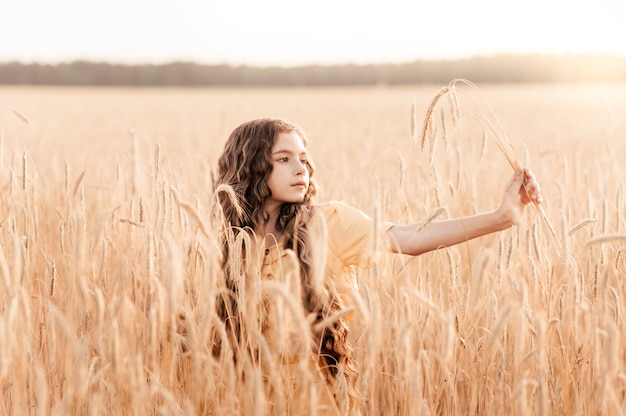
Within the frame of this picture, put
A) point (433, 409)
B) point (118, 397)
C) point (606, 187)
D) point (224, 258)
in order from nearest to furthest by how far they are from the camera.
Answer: point (118, 397) < point (433, 409) < point (224, 258) < point (606, 187)

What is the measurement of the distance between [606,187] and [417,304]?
5.65 ft

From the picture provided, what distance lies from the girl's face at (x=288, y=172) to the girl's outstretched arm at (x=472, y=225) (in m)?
0.31

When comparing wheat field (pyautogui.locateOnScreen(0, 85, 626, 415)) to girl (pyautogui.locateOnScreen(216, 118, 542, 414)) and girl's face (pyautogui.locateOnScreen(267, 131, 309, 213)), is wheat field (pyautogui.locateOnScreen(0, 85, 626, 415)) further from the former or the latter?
girl's face (pyautogui.locateOnScreen(267, 131, 309, 213))

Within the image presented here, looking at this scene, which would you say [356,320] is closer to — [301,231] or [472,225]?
[301,231]

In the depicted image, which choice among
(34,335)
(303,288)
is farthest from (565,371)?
(34,335)

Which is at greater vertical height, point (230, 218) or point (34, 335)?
point (230, 218)

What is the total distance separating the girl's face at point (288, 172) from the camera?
6.88ft

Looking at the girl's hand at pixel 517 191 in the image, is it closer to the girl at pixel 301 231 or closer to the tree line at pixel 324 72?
the girl at pixel 301 231

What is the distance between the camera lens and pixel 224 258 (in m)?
2.04

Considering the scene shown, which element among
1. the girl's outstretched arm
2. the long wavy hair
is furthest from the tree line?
the girl's outstretched arm

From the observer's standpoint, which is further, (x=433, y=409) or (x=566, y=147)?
(x=566, y=147)

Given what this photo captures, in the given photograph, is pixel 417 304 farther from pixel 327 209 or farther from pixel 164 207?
pixel 164 207

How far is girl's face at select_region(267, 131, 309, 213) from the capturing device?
2.10m

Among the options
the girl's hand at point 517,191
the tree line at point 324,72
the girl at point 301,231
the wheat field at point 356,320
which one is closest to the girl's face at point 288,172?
the girl at point 301,231
